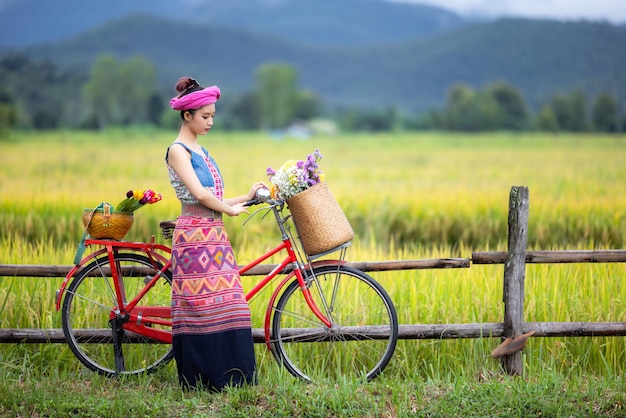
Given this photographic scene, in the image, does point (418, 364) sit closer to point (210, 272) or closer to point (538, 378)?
point (538, 378)

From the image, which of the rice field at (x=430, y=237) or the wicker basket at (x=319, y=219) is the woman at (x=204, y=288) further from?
the rice field at (x=430, y=237)

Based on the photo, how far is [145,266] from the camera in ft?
14.8

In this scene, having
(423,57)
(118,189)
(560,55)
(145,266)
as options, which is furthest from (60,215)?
(423,57)

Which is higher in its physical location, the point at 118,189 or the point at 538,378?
the point at 118,189

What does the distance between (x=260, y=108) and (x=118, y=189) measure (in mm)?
83891

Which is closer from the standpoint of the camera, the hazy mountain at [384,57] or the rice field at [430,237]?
the rice field at [430,237]

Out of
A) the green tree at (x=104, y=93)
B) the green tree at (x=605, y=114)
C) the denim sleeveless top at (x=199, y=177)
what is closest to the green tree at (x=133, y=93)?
the green tree at (x=104, y=93)

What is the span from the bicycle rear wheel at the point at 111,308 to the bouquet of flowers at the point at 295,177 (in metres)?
0.92

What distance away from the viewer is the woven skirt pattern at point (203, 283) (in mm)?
3947

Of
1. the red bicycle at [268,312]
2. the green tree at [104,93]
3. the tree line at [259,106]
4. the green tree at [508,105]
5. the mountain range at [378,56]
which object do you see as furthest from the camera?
the mountain range at [378,56]

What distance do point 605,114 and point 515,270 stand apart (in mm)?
55957

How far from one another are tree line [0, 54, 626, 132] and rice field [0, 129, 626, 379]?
Result: 36.8 m

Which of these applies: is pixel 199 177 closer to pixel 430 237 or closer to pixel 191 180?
pixel 191 180

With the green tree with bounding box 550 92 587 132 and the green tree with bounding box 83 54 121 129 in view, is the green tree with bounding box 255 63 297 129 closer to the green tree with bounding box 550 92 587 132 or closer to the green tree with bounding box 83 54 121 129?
the green tree with bounding box 83 54 121 129
